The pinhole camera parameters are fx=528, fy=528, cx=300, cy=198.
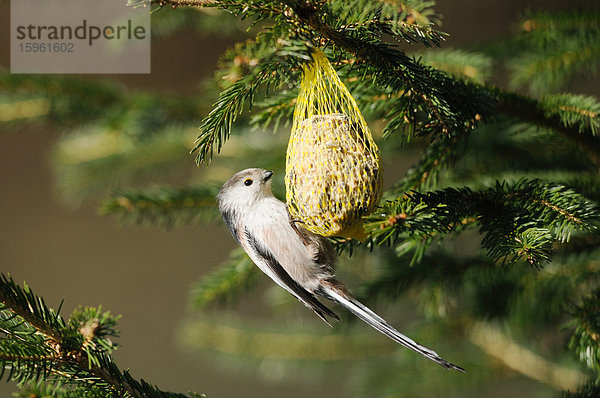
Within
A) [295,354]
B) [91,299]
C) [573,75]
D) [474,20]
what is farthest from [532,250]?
[91,299]

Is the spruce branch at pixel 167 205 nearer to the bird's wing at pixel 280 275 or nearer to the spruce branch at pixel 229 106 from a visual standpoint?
the bird's wing at pixel 280 275

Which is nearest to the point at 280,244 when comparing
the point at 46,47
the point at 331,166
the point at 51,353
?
the point at 331,166

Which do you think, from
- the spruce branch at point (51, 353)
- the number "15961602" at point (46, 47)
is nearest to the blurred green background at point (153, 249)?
the number "15961602" at point (46, 47)

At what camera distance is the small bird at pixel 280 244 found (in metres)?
0.57

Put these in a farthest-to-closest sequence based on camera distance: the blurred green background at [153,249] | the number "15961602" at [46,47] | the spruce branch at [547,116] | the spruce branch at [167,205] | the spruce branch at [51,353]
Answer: the blurred green background at [153,249]
the number "15961602" at [46,47]
the spruce branch at [167,205]
the spruce branch at [547,116]
the spruce branch at [51,353]

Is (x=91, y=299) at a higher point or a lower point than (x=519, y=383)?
lower

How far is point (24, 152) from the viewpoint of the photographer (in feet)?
6.07

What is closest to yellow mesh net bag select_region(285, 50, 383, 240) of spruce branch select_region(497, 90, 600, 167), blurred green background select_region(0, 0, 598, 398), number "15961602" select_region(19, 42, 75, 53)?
spruce branch select_region(497, 90, 600, 167)

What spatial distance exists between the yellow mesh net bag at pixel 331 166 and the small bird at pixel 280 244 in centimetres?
9

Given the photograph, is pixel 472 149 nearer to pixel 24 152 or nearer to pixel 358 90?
pixel 358 90

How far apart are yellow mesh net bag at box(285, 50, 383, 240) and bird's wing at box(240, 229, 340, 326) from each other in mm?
124

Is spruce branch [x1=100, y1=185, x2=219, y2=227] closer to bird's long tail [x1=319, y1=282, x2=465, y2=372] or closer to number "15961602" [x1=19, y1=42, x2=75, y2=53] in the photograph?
bird's long tail [x1=319, y1=282, x2=465, y2=372]

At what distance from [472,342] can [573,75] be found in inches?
19.4

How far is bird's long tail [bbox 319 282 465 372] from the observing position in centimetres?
47
